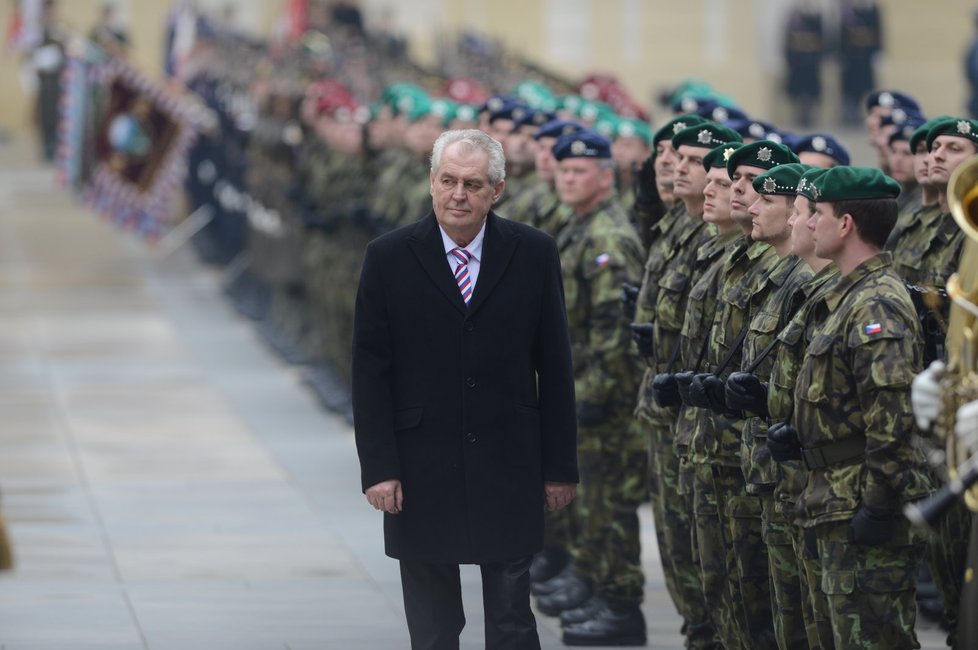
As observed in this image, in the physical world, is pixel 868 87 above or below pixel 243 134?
below

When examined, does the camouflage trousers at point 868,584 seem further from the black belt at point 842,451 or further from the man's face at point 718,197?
the man's face at point 718,197

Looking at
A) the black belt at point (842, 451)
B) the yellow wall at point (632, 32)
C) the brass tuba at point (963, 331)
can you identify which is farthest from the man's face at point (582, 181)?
the yellow wall at point (632, 32)

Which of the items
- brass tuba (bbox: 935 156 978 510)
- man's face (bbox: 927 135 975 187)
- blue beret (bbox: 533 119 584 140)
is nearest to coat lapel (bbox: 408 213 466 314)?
brass tuba (bbox: 935 156 978 510)

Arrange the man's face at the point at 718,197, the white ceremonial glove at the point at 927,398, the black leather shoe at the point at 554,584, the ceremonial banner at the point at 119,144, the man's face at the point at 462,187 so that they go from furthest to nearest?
the ceremonial banner at the point at 119,144, the black leather shoe at the point at 554,584, the man's face at the point at 718,197, the man's face at the point at 462,187, the white ceremonial glove at the point at 927,398

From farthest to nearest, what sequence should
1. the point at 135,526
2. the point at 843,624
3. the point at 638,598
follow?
the point at 135,526, the point at 638,598, the point at 843,624

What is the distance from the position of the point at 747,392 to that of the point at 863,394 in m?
0.47

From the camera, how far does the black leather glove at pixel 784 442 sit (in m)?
6.70

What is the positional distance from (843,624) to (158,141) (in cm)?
1759

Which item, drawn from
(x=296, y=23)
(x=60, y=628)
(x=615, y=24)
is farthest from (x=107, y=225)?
(x=60, y=628)

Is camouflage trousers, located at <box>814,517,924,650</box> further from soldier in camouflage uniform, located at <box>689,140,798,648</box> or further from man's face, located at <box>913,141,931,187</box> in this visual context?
man's face, located at <box>913,141,931,187</box>

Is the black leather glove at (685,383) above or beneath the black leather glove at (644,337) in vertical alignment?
above

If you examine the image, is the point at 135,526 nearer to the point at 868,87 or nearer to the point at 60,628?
the point at 60,628

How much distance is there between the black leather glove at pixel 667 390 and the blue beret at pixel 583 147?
188cm

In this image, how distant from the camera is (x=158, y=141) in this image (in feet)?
76.9
